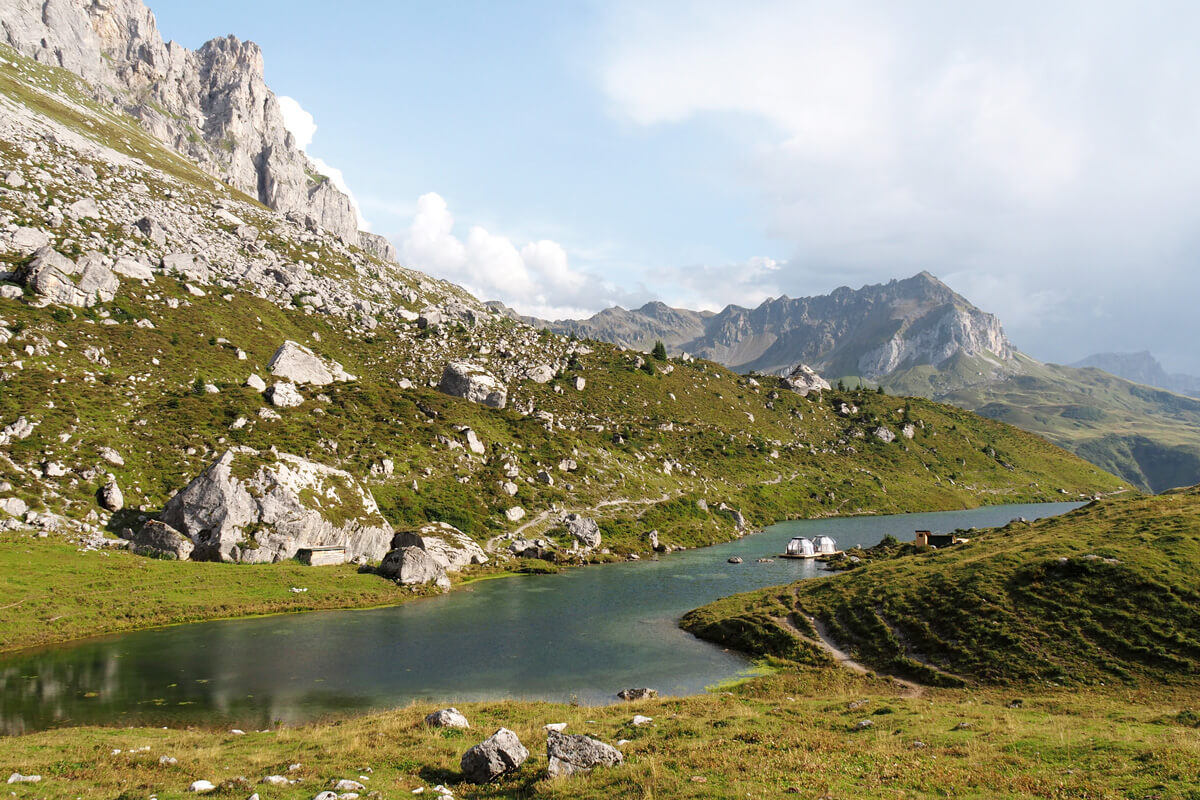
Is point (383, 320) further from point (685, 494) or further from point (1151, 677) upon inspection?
point (1151, 677)

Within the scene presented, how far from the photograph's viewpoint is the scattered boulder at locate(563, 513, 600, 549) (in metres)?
115

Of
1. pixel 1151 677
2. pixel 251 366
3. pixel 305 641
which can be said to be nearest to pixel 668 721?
pixel 1151 677

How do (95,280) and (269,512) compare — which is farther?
(95,280)

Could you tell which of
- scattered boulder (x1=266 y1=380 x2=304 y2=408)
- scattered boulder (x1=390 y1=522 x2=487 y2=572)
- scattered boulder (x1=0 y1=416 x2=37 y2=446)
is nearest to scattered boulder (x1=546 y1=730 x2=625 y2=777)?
scattered boulder (x1=390 y1=522 x2=487 y2=572)

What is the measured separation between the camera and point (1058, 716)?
106ft

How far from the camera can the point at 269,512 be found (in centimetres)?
8256

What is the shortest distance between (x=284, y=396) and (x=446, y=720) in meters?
99.3

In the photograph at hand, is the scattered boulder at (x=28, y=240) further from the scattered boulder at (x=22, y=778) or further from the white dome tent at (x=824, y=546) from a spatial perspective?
the white dome tent at (x=824, y=546)

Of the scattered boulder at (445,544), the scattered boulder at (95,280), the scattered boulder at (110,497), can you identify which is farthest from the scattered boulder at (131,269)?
the scattered boulder at (445,544)

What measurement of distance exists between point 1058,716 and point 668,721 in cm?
2166

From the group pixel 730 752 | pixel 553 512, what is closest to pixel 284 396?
pixel 553 512

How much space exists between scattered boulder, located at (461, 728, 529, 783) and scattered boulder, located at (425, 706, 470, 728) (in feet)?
28.5

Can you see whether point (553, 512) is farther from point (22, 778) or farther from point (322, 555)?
point (22, 778)

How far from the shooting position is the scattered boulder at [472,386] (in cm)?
15725
